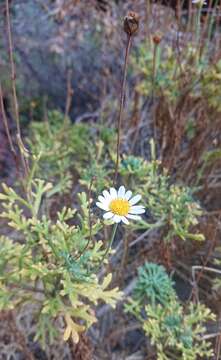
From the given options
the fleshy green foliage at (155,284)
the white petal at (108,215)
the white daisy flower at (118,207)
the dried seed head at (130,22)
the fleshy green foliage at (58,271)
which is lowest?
the fleshy green foliage at (155,284)

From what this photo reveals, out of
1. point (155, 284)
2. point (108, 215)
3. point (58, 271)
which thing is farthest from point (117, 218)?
point (155, 284)

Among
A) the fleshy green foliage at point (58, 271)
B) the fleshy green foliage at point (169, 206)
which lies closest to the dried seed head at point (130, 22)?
the fleshy green foliage at point (58, 271)

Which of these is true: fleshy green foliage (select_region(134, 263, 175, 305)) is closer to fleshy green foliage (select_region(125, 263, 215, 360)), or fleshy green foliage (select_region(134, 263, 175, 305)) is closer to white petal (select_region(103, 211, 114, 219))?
fleshy green foliage (select_region(125, 263, 215, 360))

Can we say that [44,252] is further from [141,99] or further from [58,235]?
[141,99]

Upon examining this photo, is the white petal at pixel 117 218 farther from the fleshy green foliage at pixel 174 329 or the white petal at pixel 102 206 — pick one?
the fleshy green foliage at pixel 174 329

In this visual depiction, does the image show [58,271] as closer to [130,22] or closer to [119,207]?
[119,207]

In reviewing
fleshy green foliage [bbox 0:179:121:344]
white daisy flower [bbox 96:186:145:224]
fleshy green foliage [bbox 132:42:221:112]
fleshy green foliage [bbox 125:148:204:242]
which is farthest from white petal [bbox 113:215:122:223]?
fleshy green foliage [bbox 132:42:221:112]

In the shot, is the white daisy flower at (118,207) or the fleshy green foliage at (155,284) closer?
the white daisy flower at (118,207)
